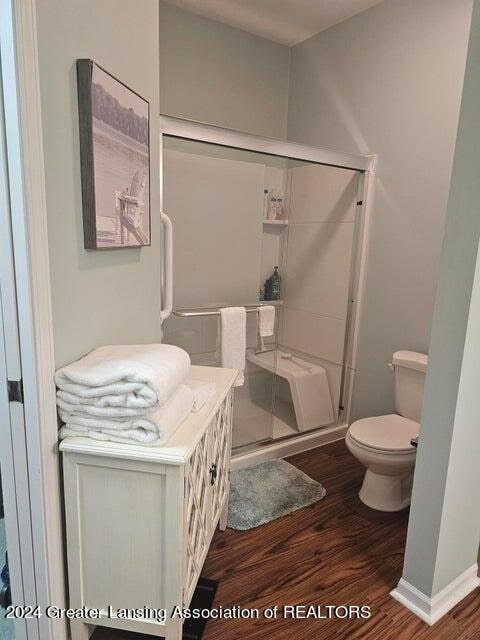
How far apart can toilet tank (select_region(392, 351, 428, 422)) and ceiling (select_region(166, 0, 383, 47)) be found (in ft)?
7.09

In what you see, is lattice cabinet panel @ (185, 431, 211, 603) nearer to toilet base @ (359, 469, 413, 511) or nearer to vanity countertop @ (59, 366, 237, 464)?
vanity countertop @ (59, 366, 237, 464)

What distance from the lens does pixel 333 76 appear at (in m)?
2.95

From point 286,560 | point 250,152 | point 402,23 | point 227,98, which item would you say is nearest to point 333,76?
point 402,23

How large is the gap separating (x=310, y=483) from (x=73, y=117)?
217cm

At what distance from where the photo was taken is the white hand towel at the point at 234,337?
8.16ft

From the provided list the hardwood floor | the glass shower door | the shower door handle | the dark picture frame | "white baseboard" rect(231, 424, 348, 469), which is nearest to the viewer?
the dark picture frame

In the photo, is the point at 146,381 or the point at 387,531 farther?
the point at 387,531

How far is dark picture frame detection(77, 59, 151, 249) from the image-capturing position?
127 cm

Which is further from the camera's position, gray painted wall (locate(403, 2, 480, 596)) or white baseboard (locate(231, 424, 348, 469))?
white baseboard (locate(231, 424, 348, 469))

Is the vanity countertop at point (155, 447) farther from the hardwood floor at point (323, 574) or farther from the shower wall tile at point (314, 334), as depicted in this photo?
the shower wall tile at point (314, 334)

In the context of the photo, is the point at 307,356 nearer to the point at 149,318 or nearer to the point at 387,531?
the point at 387,531

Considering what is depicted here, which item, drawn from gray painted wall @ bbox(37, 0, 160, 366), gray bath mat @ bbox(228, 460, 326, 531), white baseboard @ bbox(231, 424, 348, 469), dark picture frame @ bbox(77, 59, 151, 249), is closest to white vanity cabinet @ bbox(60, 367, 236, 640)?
gray painted wall @ bbox(37, 0, 160, 366)

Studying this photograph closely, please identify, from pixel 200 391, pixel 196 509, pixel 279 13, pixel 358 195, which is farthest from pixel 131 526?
pixel 279 13

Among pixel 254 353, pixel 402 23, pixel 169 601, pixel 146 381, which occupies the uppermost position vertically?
pixel 402 23
